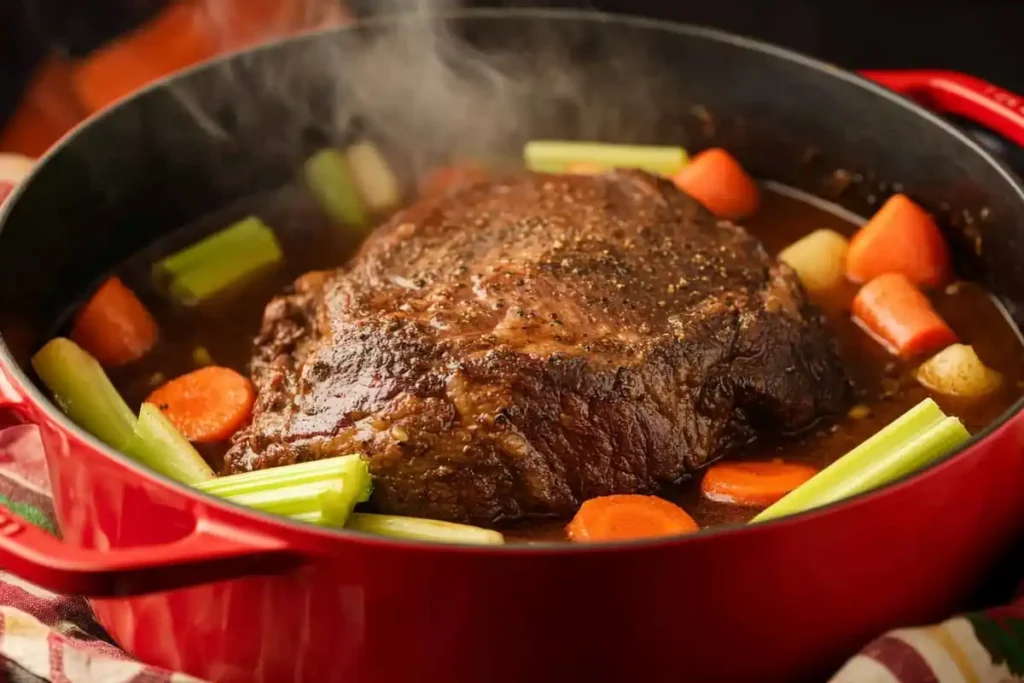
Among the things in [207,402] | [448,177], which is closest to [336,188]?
[448,177]

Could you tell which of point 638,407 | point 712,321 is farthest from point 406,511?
point 712,321

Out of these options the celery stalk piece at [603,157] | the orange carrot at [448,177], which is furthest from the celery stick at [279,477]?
the celery stalk piece at [603,157]

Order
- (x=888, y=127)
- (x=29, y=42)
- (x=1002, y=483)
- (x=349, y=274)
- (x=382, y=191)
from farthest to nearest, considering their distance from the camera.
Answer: (x=29, y=42) → (x=382, y=191) → (x=888, y=127) → (x=349, y=274) → (x=1002, y=483)

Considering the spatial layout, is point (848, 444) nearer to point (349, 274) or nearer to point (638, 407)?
point (638, 407)

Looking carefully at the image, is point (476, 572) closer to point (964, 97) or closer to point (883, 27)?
point (964, 97)

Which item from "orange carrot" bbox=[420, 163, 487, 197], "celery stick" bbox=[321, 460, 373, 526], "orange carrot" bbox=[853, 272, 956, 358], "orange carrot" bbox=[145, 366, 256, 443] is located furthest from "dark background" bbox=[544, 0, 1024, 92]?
"celery stick" bbox=[321, 460, 373, 526]

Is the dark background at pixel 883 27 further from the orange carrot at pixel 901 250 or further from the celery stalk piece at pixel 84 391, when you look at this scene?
the celery stalk piece at pixel 84 391
